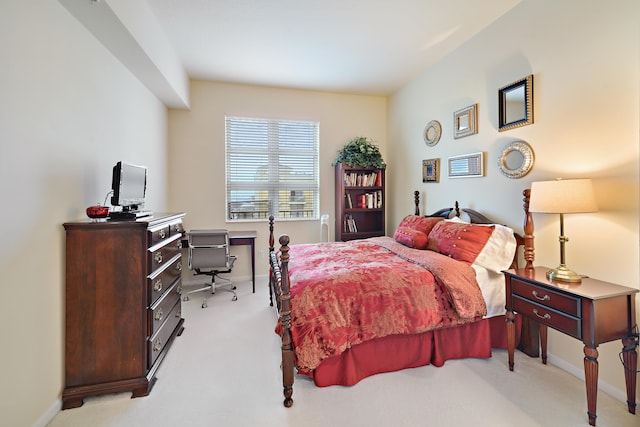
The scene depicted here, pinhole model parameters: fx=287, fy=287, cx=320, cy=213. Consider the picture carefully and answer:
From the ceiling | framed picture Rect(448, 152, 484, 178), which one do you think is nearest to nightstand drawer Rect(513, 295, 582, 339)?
framed picture Rect(448, 152, 484, 178)

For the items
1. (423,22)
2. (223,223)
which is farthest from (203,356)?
(423,22)

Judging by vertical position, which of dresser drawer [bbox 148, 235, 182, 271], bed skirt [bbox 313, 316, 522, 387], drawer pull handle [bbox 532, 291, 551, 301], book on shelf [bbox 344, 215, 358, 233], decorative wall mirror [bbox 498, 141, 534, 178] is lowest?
bed skirt [bbox 313, 316, 522, 387]

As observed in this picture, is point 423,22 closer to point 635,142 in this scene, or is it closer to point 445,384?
point 635,142

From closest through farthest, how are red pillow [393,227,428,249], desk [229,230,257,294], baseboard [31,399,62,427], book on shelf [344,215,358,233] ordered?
baseboard [31,399,62,427] < red pillow [393,227,428,249] < desk [229,230,257,294] < book on shelf [344,215,358,233]

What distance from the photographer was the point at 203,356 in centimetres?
246

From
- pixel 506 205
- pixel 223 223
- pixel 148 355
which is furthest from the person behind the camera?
pixel 223 223

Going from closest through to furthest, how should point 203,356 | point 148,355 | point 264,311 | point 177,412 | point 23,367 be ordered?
point 23,367 < point 177,412 < point 148,355 < point 203,356 < point 264,311

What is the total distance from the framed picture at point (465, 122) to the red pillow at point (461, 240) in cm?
109

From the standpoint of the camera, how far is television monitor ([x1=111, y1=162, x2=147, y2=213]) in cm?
213

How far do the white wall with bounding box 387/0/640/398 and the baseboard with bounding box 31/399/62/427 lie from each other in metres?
3.58

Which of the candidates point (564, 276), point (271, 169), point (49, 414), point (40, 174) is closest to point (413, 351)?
point (564, 276)

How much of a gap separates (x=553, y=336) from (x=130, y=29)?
4170 millimetres

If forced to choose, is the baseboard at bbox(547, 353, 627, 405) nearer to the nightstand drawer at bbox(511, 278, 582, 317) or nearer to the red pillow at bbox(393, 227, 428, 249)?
the nightstand drawer at bbox(511, 278, 582, 317)

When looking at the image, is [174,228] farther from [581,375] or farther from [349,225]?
[581,375]
